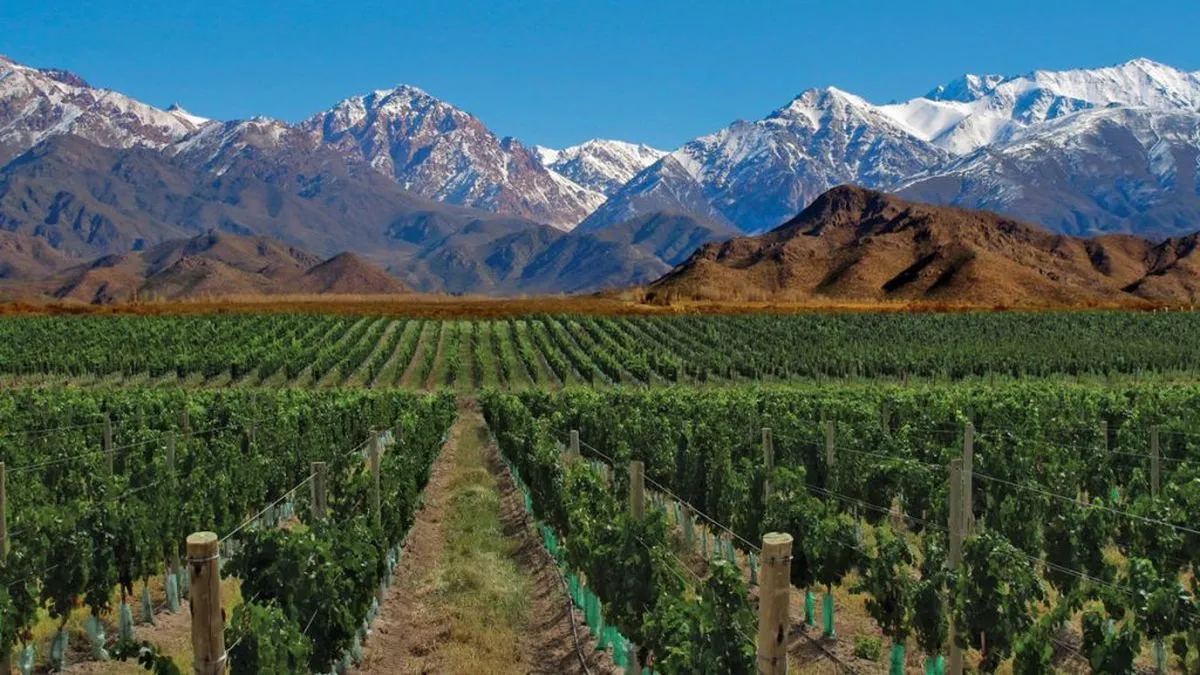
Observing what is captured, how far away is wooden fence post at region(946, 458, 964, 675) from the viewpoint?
10.4 m

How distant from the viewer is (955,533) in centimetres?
1100

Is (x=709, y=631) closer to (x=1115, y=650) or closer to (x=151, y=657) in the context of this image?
(x=1115, y=650)

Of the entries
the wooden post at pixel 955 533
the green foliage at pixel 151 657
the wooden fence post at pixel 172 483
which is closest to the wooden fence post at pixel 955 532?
the wooden post at pixel 955 533

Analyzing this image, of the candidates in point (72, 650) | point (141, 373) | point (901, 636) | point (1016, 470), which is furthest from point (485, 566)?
point (141, 373)

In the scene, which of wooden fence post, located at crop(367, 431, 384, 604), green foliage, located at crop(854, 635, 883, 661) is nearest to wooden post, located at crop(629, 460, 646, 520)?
green foliage, located at crop(854, 635, 883, 661)

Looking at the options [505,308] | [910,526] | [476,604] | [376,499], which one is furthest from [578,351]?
[476,604]

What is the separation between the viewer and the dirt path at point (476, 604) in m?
13.2

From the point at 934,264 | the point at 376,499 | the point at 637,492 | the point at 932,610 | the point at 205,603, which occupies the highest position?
the point at 934,264

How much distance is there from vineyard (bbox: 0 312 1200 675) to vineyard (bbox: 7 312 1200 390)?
47.8 ft

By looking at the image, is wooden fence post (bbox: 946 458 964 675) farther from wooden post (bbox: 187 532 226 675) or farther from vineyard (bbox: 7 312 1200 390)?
vineyard (bbox: 7 312 1200 390)

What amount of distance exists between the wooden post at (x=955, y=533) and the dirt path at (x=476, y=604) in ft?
14.0

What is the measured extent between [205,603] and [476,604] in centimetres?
830

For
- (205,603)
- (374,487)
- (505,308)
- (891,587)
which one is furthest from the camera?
(505,308)

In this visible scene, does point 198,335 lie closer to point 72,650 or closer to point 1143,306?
point 72,650
